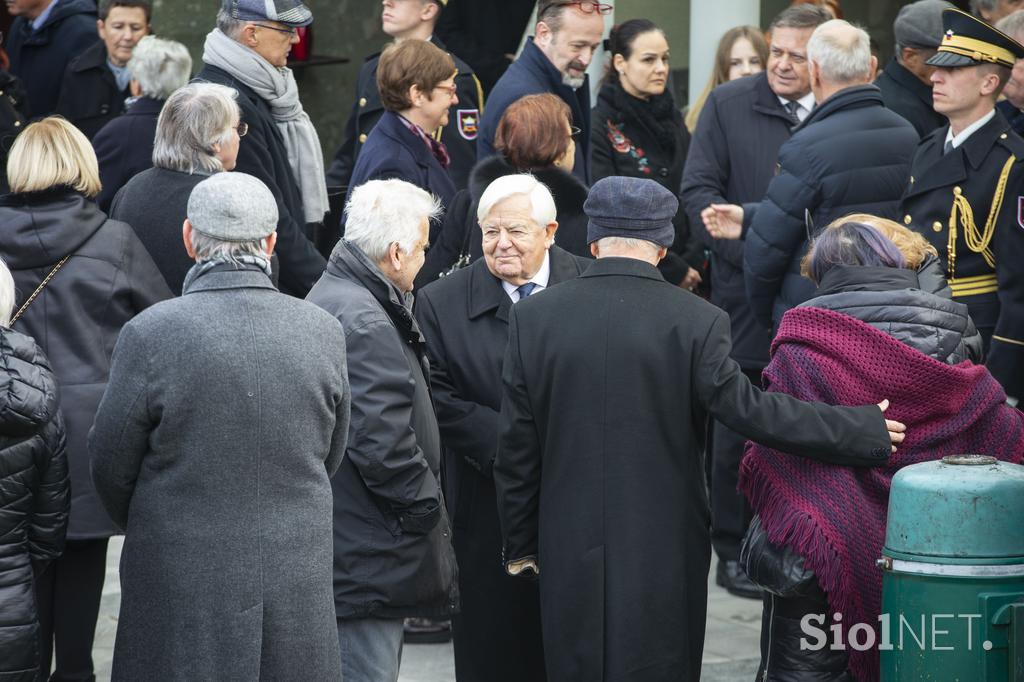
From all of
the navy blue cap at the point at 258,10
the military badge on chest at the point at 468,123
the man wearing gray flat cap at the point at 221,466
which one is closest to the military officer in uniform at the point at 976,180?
the military badge on chest at the point at 468,123

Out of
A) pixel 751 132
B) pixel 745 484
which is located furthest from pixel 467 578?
pixel 751 132

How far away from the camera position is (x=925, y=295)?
13.5 ft

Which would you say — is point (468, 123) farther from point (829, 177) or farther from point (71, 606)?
point (71, 606)

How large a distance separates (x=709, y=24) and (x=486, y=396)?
169 inches

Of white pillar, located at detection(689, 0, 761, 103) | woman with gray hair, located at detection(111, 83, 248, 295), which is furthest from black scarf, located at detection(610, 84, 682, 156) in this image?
woman with gray hair, located at detection(111, 83, 248, 295)

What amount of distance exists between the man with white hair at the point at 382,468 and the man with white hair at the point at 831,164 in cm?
208

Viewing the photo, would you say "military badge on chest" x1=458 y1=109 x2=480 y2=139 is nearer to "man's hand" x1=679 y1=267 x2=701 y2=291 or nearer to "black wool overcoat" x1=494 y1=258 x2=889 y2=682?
"man's hand" x1=679 y1=267 x2=701 y2=291

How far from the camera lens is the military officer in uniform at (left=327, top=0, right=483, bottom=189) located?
6.89 meters

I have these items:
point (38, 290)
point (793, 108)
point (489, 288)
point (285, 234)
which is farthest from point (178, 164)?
point (793, 108)

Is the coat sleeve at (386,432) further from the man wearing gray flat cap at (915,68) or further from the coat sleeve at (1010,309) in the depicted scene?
the man wearing gray flat cap at (915,68)

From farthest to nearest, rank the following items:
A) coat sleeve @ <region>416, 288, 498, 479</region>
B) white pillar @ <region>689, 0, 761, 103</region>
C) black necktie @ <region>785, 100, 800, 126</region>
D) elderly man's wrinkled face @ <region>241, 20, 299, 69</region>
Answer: white pillar @ <region>689, 0, 761, 103</region> → black necktie @ <region>785, 100, 800, 126</region> → elderly man's wrinkled face @ <region>241, 20, 299, 69</region> → coat sleeve @ <region>416, 288, 498, 479</region>

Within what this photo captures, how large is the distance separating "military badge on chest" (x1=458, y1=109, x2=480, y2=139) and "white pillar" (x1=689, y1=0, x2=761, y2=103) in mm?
1912

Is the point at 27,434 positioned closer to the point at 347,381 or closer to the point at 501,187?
the point at 347,381

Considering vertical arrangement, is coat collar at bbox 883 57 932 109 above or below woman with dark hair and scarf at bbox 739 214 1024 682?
above
